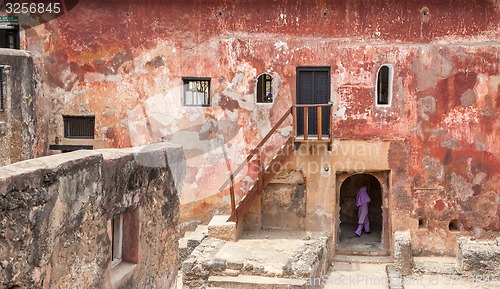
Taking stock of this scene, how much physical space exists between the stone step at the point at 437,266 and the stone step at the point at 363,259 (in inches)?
29.4

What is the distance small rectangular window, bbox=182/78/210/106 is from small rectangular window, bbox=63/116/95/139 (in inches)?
105

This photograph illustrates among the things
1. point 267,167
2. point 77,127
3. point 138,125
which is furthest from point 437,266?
point 77,127

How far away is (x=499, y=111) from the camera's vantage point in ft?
48.6

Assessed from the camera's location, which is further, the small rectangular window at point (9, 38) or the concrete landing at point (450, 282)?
the small rectangular window at point (9, 38)

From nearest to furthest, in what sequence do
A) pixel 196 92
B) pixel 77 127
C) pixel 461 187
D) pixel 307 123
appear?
pixel 307 123 < pixel 461 187 < pixel 196 92 < pixel 77 127

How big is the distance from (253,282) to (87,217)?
7.17 m

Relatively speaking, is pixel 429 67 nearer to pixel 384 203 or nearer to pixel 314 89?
pixel 314 89

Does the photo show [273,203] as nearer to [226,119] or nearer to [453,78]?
[226,119]

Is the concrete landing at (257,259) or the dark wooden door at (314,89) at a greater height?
the dark wooden door at (314,89)

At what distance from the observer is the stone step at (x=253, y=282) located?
11891 mm

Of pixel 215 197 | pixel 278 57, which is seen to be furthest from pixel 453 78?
pixel 215 197

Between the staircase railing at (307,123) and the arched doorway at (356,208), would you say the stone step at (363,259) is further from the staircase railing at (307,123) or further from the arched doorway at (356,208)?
the staircase railing at (307,123)

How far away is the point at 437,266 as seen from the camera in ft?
47.1

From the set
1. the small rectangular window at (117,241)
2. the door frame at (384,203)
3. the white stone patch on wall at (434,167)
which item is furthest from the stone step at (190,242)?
the small rectangular window at (117,241)
